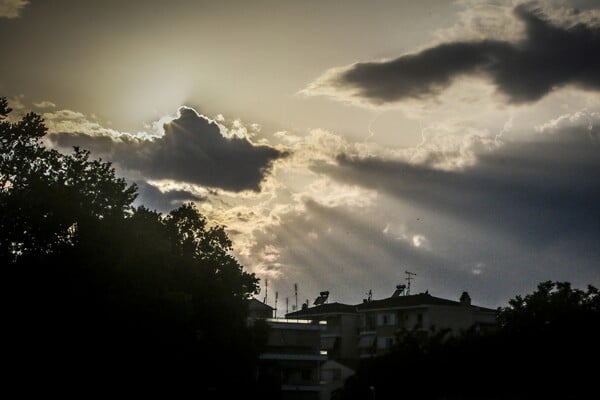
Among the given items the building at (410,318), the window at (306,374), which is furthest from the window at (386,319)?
the window at (306,374)

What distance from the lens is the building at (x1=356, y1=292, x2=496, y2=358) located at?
A: 10238cm

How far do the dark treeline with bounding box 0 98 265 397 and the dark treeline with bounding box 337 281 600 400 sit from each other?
24.2 meters

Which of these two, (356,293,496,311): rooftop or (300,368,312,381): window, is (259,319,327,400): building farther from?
(356,293,496,311): rooftop

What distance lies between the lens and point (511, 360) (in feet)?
213

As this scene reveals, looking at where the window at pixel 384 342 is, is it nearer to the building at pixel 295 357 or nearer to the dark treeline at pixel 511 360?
the building at pixel 295 357

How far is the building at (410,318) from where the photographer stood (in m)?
102

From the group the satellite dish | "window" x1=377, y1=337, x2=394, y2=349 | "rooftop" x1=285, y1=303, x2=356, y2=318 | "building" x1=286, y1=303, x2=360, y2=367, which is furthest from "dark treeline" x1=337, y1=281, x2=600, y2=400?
the satellite dish

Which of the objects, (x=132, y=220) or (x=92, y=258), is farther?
(x=132, y=220)

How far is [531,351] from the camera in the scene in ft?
210

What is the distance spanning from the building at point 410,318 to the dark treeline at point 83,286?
51.6 meters

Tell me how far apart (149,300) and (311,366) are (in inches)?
1808

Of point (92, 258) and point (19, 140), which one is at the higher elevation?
point (19, 140)

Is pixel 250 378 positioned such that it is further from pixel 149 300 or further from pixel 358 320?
pixel 358 320

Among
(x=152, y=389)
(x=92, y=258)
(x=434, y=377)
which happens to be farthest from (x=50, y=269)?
(x=434, y=377)
